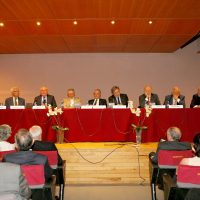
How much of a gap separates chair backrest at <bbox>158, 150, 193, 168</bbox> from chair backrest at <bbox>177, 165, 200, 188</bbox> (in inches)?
23.4

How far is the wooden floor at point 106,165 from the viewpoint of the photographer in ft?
12.1

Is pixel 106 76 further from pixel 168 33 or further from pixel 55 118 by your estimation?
pixel 55 118

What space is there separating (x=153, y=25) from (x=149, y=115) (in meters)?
2.22

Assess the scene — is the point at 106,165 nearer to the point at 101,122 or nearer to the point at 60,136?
the point at 101,122

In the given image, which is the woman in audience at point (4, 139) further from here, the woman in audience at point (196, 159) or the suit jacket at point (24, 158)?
the woman in audience at point (196, 159)

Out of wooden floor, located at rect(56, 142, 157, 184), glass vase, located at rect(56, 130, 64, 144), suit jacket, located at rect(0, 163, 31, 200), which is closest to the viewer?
suit jacket, located at rect(0, 163, 31, 200)

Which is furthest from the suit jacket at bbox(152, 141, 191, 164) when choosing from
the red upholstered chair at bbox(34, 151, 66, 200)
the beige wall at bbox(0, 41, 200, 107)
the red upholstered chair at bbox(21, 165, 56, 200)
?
the beige wall at bbox(0, 41, 200, 107)

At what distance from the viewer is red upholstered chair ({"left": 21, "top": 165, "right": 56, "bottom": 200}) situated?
1829mm

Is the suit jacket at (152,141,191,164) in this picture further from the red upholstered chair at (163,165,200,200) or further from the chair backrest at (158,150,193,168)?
the red upholstered chair at (163,165,200,200)

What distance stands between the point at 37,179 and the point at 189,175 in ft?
3.84

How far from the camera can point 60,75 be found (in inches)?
309

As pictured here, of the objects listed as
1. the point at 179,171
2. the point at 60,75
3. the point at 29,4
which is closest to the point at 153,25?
the point at 29,4

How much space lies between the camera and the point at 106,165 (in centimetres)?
373

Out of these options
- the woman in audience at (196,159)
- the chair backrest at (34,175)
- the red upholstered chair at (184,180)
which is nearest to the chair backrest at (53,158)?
the chair backrest at (34,175)
